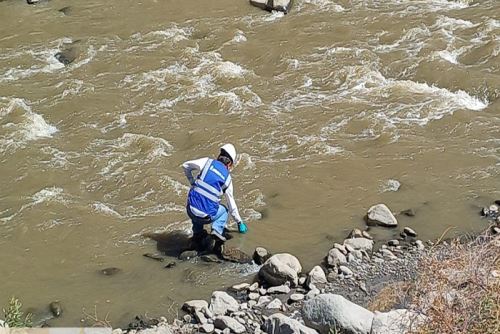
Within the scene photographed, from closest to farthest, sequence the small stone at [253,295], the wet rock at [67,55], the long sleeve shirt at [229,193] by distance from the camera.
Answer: the small stone at [253,295] → the long sleeve shirt at [229,193] → the wet rock at [67,55]

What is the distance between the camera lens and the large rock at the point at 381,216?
8727mm

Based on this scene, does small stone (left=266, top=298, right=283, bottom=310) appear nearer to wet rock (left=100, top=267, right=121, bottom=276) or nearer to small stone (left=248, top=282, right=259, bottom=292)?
small stone (left=248, top=282, right=259, bottom=292)

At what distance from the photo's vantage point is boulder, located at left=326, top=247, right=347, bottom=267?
796cm

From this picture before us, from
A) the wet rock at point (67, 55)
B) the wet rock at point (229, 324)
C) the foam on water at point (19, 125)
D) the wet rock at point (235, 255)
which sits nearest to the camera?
the wet rock at point (229, 324)

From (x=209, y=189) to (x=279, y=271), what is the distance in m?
1.43

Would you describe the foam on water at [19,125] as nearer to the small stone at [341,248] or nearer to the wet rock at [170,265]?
the wet rock at [170,265]

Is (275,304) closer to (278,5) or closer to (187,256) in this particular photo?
(187,256)

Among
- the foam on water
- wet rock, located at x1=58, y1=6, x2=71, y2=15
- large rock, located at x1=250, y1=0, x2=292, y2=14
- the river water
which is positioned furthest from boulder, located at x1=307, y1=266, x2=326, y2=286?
wet rock, located at x1=58, y1=6, x2=71, y2=15

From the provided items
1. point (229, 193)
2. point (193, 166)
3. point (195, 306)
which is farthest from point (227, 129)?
point (195, 306)

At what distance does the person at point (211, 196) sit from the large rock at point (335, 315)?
2.30 metres

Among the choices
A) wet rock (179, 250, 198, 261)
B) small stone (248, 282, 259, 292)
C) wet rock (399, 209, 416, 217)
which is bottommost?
wet rock (179, 250, 198, 261)

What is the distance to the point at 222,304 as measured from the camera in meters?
7.41

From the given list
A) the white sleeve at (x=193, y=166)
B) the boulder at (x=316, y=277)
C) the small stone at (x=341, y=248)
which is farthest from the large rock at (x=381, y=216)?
the white sleeve at (x=193, y=166)

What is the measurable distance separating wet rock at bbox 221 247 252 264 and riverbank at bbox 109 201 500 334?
0.53 ft
